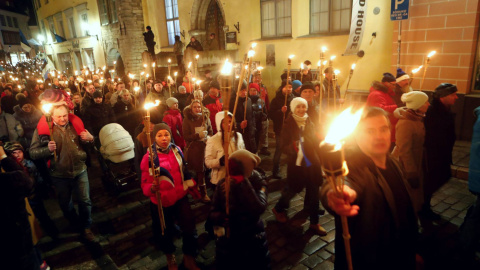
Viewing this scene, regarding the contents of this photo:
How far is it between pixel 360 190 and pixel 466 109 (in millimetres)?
7688

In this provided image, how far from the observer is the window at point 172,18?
780 inches

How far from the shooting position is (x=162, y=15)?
20359 millimetres

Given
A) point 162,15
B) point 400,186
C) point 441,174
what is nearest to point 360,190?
point 400,186

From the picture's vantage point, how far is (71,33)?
29.8m

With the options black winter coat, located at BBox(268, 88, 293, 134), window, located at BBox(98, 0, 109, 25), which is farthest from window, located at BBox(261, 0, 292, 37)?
window, located at BBox(98, 0, 109, 25)

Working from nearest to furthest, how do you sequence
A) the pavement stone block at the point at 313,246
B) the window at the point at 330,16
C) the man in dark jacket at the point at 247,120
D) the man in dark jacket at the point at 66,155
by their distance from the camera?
the pavement stone block at the point at 313,246 < the man in dark jacket at the point at 66,155 < the man in dark jacket at the point at 247,120 < the window at the point at 330,16

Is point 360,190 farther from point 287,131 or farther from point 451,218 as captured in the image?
point 451,218

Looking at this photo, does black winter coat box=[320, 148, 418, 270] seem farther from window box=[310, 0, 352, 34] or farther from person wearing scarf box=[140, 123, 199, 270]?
window box=[310, 0, 352, 34]

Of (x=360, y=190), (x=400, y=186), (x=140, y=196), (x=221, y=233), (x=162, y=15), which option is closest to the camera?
(x=360, y=190)

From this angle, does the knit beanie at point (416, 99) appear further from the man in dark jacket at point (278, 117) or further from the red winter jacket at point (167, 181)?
the red winter jacket at point (167, 181)

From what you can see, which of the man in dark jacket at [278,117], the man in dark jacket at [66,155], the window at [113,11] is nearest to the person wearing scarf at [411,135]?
the man in dark jacket at [278,117]

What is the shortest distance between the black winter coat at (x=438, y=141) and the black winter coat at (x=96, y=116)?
6.60m

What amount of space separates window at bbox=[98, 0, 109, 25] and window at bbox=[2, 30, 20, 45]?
36864 millimetres

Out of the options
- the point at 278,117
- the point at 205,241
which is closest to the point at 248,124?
the point at 278,117
